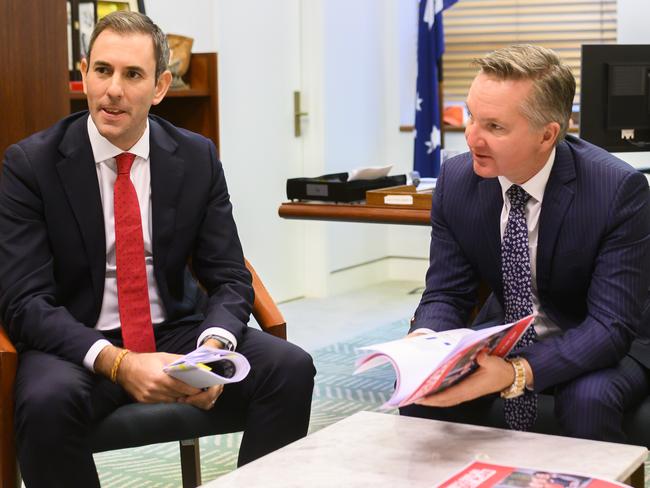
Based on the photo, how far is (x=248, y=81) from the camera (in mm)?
5742

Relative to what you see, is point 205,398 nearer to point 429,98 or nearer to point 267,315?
point 267,315

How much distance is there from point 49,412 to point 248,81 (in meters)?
3.77

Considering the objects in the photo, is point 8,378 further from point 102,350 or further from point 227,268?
point 227,268

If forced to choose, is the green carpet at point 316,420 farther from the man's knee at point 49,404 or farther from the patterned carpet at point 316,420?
the man's knee at point 49,404

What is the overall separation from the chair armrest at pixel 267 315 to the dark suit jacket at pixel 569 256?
0.36 m

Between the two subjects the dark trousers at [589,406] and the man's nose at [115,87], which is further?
the man's nose at [115,87]

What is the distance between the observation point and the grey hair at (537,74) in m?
2.26

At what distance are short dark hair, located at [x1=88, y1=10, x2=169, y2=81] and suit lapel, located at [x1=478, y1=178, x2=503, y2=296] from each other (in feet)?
2.93

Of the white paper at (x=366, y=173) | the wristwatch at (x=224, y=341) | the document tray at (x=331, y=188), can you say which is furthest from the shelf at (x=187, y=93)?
the wristwatch at (x=224, y=341)

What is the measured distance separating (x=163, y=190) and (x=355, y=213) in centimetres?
124

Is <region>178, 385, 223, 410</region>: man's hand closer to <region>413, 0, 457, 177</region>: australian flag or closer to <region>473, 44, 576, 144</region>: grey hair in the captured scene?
<region>473, 44, 576, 144</region>: grey hair

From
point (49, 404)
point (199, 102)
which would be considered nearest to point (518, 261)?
point (49, 404)

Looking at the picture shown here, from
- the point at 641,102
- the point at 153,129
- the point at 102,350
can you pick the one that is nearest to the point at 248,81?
the point at 641,102

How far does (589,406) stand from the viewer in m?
2.18
